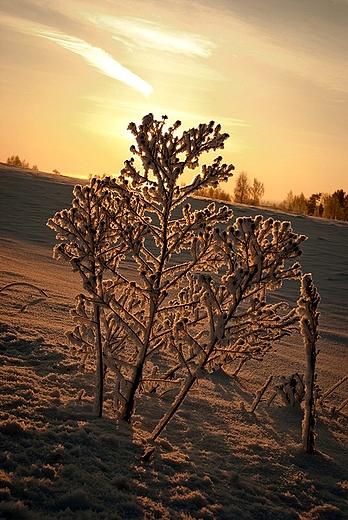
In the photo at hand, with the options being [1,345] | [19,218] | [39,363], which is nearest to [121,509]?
[39,363]

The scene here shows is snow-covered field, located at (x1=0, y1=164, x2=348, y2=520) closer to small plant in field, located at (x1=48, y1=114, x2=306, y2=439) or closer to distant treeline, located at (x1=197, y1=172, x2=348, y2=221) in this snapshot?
small plant in field, located at (x1=48, y1=114, x2=306, y2=439)

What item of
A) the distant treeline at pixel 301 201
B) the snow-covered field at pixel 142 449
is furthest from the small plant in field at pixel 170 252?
the distant treeline at pixel 301 201

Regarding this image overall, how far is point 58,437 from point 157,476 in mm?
529

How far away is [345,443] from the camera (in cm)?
356

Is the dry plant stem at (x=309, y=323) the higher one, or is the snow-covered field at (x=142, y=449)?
the dry plant stem at (x=309, y=323)

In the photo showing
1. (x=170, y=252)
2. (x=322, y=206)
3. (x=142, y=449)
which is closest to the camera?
(x=142, y=449)

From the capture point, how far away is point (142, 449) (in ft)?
8.35

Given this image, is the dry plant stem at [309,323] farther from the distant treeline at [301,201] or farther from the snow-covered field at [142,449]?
the distant treeline at [301,201]

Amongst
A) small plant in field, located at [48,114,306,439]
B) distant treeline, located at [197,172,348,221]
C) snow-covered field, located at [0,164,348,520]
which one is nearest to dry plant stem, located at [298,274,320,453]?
small plant in field, located at [48,114,306,439]

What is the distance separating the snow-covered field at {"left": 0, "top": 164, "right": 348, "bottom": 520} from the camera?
1989 mm

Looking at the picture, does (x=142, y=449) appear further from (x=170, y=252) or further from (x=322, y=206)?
(x=322, y=206)

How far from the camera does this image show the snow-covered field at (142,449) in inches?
78.3

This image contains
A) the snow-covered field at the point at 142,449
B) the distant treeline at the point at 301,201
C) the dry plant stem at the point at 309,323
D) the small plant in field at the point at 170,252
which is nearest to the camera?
the snow-covered field at the point at 142,449

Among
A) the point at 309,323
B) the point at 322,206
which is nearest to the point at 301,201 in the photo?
the point at 322,206
